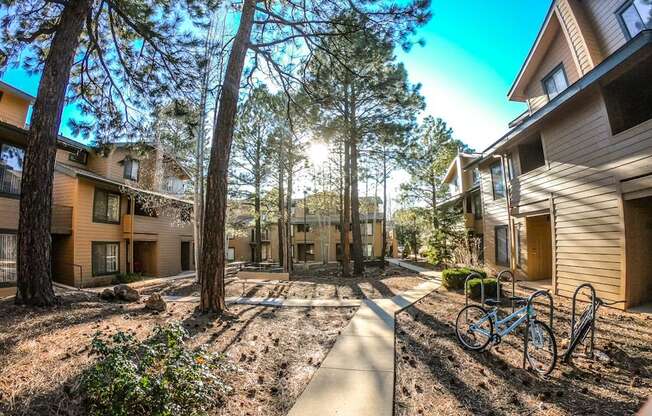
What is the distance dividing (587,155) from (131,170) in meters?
20.6

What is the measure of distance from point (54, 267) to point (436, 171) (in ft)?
76.8

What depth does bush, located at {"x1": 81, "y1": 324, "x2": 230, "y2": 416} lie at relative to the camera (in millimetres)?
2285

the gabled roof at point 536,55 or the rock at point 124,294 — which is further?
the gabled roof at point 536,55

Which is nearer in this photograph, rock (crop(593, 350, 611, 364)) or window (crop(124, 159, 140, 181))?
rock (crop(593, 350, 611, 364))

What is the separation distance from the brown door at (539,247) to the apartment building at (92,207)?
1328 cm

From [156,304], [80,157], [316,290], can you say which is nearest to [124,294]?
[156,304]

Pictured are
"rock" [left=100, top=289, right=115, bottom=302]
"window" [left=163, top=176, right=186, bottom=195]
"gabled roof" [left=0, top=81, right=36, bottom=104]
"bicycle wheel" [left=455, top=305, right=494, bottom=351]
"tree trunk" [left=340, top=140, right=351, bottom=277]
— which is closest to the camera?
"bicycle wheel" [left=455, top=305, right=494, bottom=351]

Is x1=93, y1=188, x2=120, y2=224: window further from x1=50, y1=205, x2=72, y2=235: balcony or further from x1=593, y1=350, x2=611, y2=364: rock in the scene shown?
x1=593, y1=350, x2=611, y2=364: rock

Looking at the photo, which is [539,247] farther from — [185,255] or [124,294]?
[185,255]

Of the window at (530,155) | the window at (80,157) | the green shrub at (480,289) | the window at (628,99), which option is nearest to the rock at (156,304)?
the green shrub at (480,289)

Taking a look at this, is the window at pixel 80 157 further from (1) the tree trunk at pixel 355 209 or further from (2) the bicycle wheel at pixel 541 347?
(2) the bicycle wheel at pixel 541 347

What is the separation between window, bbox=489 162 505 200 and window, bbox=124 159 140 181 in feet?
61.6

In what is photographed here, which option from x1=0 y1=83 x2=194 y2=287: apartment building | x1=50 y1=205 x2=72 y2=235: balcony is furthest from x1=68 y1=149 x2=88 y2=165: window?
x1=50 y1=205 x2=72 y2=235: balcony

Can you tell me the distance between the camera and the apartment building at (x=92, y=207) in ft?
35.8
